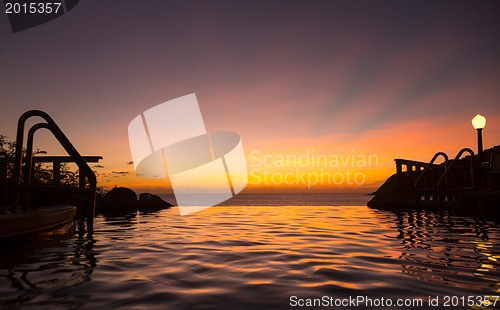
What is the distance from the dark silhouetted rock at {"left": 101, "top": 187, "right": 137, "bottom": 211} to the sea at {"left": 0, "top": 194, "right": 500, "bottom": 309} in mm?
8621

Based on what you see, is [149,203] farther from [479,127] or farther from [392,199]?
[479,127]

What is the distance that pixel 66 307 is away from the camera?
2.38 metres

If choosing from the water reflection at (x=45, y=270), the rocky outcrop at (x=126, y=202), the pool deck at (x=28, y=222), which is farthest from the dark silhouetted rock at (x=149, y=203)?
the water reflection at (x=45, y=270)

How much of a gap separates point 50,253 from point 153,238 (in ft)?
6.18

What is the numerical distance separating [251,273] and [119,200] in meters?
12.5

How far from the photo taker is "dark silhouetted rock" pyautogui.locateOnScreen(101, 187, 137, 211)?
14.1m

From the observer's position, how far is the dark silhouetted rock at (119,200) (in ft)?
46.4

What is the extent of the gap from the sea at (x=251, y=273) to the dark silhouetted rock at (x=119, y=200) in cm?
862

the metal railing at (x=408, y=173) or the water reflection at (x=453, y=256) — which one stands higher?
the metal railing at (x=408, y=173)

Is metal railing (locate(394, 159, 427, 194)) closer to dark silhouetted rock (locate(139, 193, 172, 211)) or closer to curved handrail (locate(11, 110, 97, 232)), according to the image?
dark silhouetted rock (locate(139, 193, 172, 211))

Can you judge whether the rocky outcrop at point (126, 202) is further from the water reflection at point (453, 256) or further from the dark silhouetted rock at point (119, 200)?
the water reflection at point (453, 256)

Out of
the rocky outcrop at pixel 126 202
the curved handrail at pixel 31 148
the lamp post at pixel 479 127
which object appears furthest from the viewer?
the rocky outcrop at pixel 126 202

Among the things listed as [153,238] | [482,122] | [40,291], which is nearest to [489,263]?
[40,291]

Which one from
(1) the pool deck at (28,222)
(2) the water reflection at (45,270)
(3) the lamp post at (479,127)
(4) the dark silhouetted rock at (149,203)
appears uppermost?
(3) the lamp post at (479,127)
